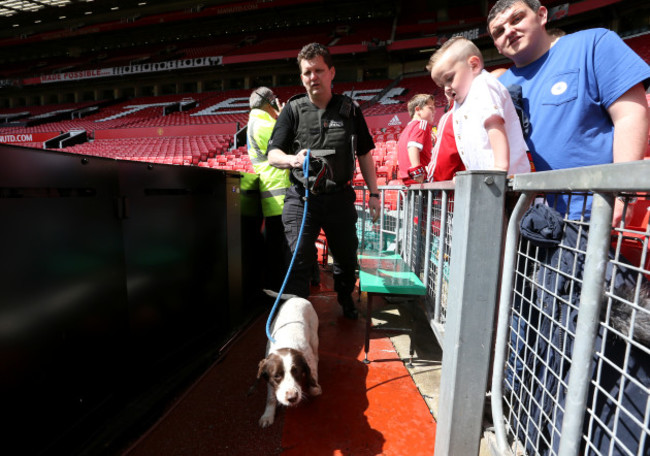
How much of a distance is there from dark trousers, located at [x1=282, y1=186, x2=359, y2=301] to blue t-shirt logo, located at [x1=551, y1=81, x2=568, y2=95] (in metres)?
1.34

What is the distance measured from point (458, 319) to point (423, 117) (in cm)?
259

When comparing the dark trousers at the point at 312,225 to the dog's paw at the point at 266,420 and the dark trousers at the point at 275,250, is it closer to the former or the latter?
the dark trousers at the point at 275,250

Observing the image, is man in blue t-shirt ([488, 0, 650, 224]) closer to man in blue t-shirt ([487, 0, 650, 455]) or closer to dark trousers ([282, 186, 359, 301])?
man in blue t-shirt ([487, 0, 650, 455])

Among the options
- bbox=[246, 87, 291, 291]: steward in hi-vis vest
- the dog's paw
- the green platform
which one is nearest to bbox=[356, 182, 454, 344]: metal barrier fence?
the green platform

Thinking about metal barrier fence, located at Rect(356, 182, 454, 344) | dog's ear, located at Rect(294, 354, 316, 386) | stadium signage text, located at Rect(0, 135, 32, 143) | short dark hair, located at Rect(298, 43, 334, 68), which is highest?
stadium signage text, located at Rect(0, 135, 32, 143)

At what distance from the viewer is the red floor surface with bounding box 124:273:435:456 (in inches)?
58.9

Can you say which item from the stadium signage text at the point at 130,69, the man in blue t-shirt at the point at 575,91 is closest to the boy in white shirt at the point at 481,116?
the man in blue t-shirt at the point at 575,91

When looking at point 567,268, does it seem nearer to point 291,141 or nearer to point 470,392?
point 470,392

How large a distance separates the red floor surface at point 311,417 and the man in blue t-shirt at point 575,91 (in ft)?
4.08

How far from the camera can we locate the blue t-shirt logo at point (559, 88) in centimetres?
133

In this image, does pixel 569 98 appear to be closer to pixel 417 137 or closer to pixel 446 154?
pixel 446 154

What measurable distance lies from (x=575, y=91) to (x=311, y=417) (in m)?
1.92

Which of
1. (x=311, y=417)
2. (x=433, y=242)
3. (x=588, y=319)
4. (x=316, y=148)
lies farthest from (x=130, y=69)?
(x=588, y=319)

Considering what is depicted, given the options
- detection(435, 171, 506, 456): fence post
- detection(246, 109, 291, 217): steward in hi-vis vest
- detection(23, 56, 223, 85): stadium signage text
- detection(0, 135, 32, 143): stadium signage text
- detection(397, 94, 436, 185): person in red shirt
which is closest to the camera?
detection(435, 171, 506, 456): fence post
